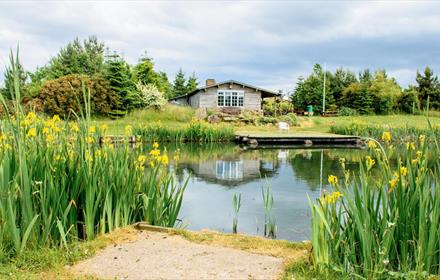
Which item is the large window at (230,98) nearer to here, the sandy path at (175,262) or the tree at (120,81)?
the tree at (120,81)

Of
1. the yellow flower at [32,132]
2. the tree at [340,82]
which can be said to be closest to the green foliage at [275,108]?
the tree at [340,82]

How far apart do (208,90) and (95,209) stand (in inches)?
1161

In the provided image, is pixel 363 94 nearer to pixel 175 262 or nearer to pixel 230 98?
pixel 230 98

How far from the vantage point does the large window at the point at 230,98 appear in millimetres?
32906

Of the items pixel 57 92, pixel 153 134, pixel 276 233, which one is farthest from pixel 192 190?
pixel 57 92

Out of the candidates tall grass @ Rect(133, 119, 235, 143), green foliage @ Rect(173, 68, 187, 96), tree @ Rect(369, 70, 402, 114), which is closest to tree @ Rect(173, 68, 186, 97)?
green foliage @ Rect(173, 68, 187, 96)

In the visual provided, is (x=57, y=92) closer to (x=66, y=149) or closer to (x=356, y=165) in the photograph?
(x=356, y=165)

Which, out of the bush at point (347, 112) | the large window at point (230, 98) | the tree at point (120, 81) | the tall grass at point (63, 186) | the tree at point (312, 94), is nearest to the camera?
the tall grass at point (63, 186)

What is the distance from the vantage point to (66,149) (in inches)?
142

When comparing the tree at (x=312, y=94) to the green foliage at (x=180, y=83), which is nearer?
the tree at (x=312, y=94)

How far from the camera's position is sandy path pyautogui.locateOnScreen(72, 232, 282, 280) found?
9.55 feet

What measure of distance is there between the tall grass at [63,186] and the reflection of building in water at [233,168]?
4.82m

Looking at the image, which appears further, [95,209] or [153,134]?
[153,134]

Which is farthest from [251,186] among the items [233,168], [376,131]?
[376,131]
